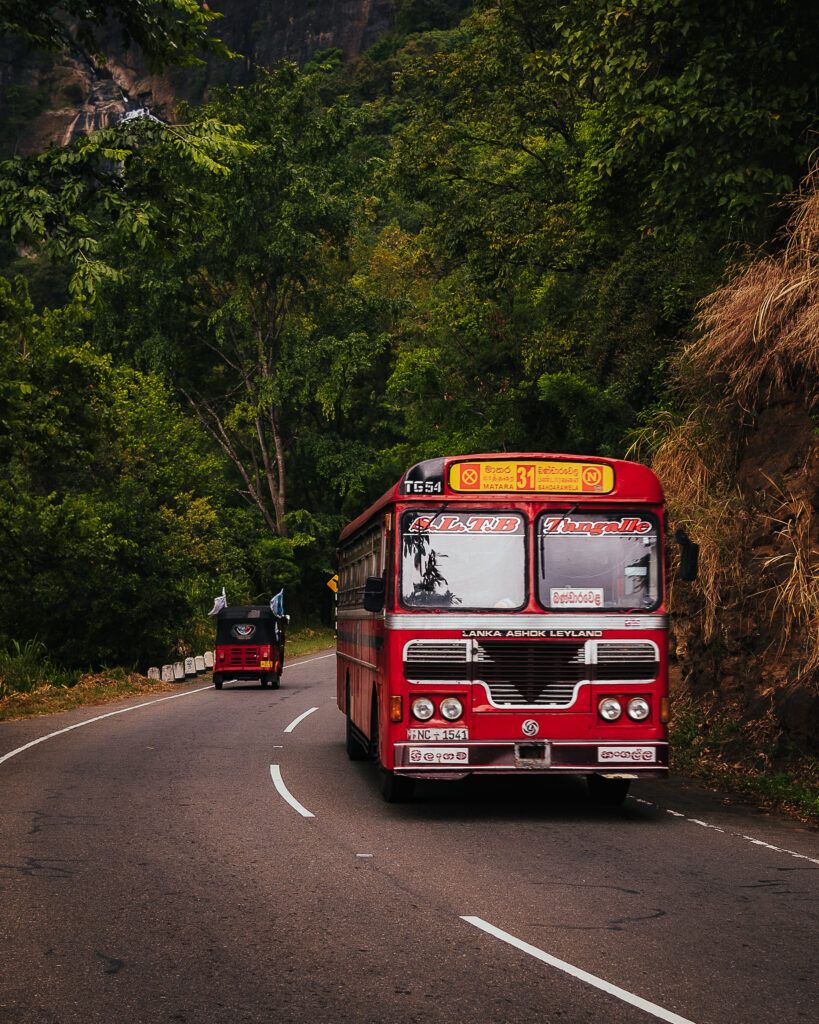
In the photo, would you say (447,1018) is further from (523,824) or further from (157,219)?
(157,219)

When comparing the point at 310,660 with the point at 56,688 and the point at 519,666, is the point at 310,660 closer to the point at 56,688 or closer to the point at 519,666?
the point at 56,688

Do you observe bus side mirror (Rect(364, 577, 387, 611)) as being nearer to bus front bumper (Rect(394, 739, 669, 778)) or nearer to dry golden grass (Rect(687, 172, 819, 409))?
bus front bumper (Rect(394, 739, 669, 778))

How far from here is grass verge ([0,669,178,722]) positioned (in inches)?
1048

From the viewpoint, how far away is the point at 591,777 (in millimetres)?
13344

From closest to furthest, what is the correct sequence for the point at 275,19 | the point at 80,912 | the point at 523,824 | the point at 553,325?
the point at 80,912 → the point at 523,824 → the point at 553,325 → the point at 275,19

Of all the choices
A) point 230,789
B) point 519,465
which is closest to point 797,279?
point 519,465

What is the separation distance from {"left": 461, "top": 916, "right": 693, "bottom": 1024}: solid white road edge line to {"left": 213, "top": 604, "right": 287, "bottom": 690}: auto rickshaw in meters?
25.9

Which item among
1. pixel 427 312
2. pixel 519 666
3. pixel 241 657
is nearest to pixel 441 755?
pixel 519 666

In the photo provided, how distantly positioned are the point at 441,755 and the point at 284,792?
9.23 feet

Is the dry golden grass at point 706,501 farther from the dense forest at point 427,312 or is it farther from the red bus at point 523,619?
the red bus at point 523,619

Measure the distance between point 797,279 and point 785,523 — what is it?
2955mm

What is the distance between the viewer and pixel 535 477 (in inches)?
481

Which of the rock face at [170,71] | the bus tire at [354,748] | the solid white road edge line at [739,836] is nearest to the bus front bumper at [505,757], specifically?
the solid white road edge line at [739,836]

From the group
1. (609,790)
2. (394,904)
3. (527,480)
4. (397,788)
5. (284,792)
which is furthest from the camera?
(284,792)
